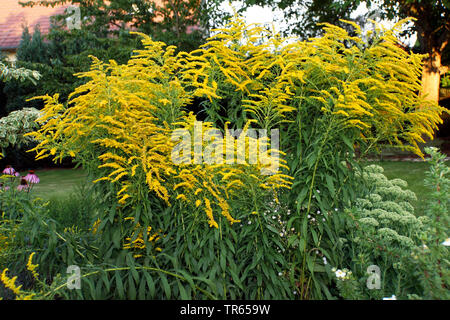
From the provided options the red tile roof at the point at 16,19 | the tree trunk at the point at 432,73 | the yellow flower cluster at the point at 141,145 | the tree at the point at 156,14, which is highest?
the red tile roof at the point at 16,19

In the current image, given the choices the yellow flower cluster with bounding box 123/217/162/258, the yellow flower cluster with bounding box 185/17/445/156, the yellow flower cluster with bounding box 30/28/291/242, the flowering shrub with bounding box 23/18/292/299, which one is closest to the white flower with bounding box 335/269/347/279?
the flowering shrub with bounding box 23/18/292/299

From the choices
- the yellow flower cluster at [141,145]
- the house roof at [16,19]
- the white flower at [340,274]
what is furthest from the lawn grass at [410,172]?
the house roof at [16,19]

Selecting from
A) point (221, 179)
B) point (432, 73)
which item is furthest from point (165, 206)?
point (432, 73)

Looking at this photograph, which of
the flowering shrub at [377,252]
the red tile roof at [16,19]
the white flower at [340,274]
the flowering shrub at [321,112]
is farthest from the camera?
the red tile roof at [16,19]

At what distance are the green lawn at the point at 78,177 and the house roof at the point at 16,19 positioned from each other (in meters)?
8.89

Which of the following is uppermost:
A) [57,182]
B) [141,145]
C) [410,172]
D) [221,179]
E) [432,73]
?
[432,73]

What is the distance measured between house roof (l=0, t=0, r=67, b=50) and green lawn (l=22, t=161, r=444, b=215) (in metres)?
8.89

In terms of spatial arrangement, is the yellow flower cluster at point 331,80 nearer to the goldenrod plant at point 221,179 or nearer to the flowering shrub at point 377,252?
the goldenrod plant at point 221,179

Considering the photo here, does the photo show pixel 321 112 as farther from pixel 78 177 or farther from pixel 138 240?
pixel 78 177

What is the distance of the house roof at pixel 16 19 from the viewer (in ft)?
57.5

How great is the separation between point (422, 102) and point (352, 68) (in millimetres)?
679

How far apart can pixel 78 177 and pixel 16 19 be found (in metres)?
12.7

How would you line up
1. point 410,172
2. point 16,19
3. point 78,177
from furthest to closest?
point 16,19 < point 78,177 < point 410,172

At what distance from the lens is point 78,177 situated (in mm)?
11266
